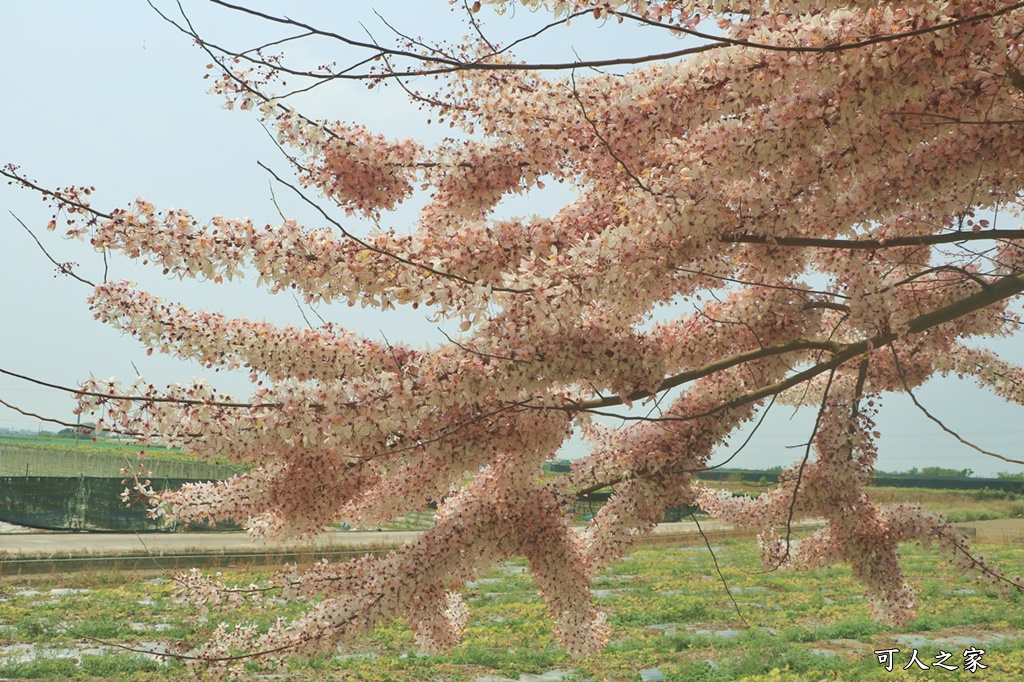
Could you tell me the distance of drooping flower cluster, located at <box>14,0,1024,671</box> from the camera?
147cm

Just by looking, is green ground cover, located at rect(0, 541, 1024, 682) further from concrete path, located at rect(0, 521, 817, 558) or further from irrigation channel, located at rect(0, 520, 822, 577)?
concrete path, located at rect(0, 521, 817, 558)

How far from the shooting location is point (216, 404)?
1579 millimetres

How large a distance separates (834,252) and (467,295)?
1.28 m

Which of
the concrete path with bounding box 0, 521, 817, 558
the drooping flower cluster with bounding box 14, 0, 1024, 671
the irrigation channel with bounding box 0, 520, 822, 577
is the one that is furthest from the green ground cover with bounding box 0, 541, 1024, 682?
the drooping flower cluster with bounding box 14, 0, 1024, 671

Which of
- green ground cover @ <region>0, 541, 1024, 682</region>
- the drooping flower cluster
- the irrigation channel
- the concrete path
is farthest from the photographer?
the concrete path

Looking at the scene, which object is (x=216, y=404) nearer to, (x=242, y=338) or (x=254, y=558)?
(x=242, y=338)

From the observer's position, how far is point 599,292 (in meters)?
1.53

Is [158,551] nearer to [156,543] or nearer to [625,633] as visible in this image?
[156,543]

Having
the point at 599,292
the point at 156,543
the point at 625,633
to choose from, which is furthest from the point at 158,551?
the point at 599,292

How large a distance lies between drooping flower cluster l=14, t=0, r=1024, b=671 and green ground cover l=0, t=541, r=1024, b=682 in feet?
5.53

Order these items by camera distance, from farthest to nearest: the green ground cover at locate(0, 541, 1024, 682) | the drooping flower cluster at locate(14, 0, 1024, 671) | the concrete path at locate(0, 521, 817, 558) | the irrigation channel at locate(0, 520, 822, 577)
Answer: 1. the concrete path at locate(0, 521, 817, 558)
2. the irrigation channel at locate(0, 520, 822, 577)
3. the green ground cover at locate(0, 541, 1024, 682)
4. the drooping flower cluster at locate(14, 0, 1024, 671)

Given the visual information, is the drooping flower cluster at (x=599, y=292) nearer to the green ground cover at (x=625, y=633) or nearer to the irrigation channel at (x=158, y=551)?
the green ground cover at (x=625, y=633)

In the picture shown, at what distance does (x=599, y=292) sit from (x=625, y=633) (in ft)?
17.9

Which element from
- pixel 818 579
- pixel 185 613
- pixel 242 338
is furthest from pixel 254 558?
pixel 242 338
